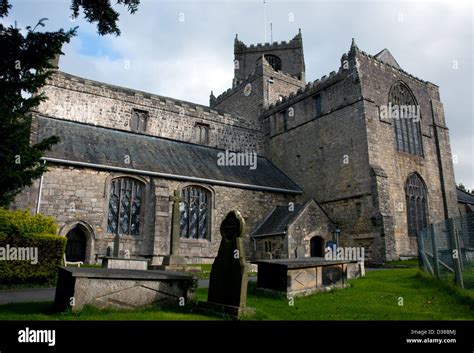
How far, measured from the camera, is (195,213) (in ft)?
65.1

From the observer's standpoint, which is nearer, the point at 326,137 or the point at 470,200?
the point at 326,137

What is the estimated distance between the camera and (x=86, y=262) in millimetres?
16125

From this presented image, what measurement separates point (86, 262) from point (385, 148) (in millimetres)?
16989

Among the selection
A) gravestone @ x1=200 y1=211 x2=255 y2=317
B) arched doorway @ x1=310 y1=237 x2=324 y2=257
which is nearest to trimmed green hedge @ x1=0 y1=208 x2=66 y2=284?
gravestone @ x1=200 y1=211 x2=255 y2=317

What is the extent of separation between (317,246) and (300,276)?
37.2 ft

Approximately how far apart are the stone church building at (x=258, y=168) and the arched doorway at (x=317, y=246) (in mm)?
80

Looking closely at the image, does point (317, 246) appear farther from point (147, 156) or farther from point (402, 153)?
point (147, 156)

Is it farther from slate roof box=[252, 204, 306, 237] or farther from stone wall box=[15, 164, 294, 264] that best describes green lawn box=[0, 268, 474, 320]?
slate roof box=[252, 204, 306, 237]

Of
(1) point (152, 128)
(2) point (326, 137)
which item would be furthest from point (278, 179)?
(1) point (152, 128)

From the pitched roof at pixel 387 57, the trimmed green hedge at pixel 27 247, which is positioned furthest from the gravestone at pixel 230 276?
the pitched roof at pixel 387 57

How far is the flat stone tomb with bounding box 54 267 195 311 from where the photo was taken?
6.35 m

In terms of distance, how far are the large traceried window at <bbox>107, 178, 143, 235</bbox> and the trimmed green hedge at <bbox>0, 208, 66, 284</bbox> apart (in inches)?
247
